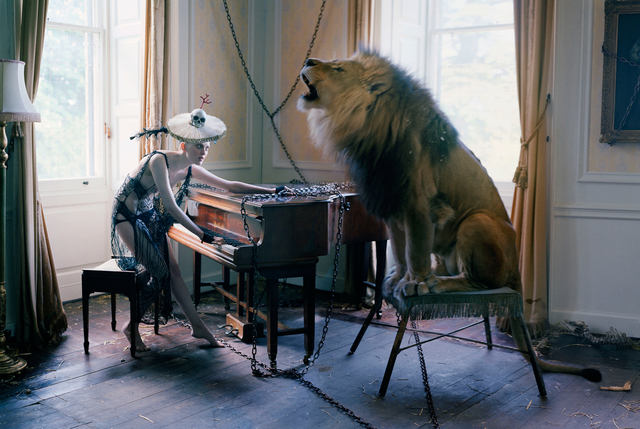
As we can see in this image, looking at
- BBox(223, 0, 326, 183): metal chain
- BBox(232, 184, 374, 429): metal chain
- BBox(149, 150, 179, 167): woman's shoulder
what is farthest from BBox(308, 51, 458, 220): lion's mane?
BBox(223, 0, 326, 183): metal chain

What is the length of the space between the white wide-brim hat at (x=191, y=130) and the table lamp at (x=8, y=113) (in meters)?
0.78

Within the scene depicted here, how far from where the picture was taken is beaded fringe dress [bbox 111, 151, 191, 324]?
3.67 m

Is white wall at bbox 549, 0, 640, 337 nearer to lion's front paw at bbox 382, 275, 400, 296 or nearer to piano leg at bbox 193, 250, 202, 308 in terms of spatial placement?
lion's front paw at bbox 382, 275, 400, 296

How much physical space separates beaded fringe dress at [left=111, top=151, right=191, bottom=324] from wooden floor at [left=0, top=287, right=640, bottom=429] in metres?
0.36

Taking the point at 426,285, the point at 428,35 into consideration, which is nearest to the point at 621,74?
the point at 428,35

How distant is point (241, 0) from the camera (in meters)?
5.34

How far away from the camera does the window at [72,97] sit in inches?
186

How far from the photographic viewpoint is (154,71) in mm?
4578

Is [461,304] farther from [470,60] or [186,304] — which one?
[470,60]

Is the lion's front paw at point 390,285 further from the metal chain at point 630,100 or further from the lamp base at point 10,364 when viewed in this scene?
the lamp base at point 10,364

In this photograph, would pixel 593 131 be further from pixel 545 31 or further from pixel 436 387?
pixel 436 387

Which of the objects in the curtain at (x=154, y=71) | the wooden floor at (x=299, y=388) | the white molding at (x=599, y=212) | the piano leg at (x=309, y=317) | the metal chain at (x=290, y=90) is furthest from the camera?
the metal chain at (x=290, y=90)

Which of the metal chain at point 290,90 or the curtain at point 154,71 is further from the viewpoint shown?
the metal chain at point 290,90

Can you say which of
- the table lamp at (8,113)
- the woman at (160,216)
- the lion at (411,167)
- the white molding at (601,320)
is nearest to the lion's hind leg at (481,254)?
the lion at (411,167)
